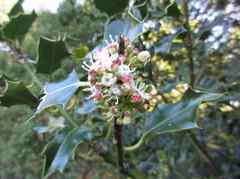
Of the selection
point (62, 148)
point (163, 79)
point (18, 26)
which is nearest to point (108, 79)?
point (62, 148)

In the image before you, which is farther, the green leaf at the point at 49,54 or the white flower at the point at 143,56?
the green leaf at the point at 49,54

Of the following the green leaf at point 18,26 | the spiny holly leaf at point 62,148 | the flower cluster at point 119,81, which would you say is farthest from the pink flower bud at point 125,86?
the green leaf at point 18,26

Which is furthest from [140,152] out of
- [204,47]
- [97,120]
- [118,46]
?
[118,46]

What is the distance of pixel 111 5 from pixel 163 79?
1.56ft

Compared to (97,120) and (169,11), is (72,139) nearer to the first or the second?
(97,120)

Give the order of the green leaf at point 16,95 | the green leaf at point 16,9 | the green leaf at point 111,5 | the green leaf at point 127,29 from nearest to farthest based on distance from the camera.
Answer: the green leaf at point 127,29
the green leaf at point 16,95
the green leaf at point 111,5
the green leaf at point 16,9

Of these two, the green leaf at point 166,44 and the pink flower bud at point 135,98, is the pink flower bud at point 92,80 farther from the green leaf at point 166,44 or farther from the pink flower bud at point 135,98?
the green leaf at point 166,44

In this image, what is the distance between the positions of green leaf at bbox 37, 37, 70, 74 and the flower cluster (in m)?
0.32

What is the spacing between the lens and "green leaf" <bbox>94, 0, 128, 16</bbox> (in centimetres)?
89

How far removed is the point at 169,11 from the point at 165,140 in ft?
4.19

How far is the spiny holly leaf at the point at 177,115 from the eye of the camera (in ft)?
1.76

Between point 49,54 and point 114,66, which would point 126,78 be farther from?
point 49,54

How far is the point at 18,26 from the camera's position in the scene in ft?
3.08

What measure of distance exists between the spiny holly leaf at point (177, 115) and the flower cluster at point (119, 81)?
0.21 ft
